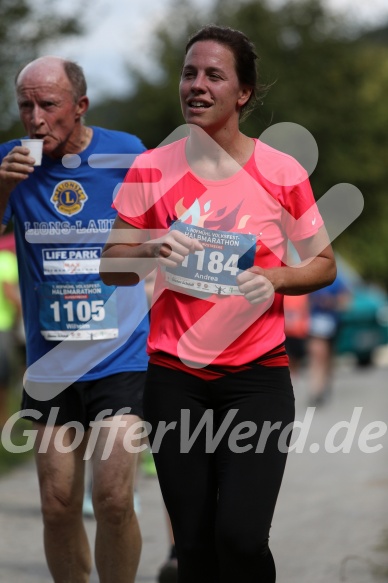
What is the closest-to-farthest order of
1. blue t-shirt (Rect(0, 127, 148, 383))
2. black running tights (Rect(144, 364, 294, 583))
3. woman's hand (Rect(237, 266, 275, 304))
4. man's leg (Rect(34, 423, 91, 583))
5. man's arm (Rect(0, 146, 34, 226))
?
woman's hand (Rect(237, 266, 275, 304)) → black running tights (Rect(144, 364, 294, 583)) → man's arm (Rect(0, 146, 34, 226)) → man's leg (Rect(34, 423, 91, 583)) → blue t-shirt (Rect(0, 127, 148, 383))

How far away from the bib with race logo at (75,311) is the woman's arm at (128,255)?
0.65 m

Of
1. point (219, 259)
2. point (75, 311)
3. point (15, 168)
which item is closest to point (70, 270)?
point (75, 311)

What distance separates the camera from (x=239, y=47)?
13.9 ft

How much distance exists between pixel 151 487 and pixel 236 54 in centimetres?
538

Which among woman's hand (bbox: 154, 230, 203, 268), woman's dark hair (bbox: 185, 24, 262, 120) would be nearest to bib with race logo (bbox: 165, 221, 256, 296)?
woman's hand (bbox: 154, 230, 203, 268)

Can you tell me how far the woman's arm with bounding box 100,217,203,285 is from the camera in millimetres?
4133

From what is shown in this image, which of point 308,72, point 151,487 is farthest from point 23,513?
point 308,72

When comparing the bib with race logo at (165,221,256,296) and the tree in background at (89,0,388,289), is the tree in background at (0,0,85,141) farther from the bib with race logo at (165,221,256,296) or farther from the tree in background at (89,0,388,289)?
the tree in background at (89,0,388,289)

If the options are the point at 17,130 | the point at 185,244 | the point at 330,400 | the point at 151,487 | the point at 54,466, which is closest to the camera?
the point at 185,244

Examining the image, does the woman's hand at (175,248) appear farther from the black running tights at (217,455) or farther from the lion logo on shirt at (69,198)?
the lion logo on shirt at (69,198)

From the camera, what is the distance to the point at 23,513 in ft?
26.5

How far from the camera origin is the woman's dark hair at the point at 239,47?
4234 mm

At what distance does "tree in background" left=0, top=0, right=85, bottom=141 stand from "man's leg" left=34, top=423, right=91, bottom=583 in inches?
371

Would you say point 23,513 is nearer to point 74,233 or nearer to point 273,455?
point 74,233
